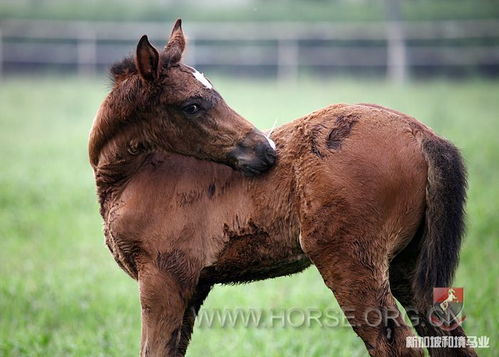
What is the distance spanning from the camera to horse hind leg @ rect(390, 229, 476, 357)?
11.4ft

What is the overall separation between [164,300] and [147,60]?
1182 mm

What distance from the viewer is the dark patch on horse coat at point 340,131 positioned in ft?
10.9

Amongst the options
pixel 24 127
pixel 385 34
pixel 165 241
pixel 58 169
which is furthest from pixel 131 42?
pixel 165 241

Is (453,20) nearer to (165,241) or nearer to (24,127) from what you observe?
(24,127)

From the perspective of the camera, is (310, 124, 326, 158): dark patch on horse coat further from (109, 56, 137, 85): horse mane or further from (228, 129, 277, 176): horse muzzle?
(109, 56, 137, 85): horse mane

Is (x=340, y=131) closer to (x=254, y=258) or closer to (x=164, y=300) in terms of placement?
(x=254, y=258)

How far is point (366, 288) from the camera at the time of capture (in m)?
3.18

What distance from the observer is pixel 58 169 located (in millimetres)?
10969

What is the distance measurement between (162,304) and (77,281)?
11.2ft

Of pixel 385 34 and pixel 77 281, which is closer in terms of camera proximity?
pixel 77 281

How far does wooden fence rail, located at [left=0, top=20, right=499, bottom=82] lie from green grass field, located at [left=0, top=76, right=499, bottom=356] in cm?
880

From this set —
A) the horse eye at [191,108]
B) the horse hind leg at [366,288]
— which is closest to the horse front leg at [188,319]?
the horse hind leg at [366,288]

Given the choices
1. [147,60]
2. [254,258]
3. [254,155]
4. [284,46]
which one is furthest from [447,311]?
[284,46]

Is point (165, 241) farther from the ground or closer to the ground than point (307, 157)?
closer to the ground
